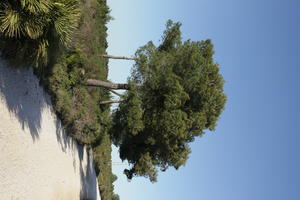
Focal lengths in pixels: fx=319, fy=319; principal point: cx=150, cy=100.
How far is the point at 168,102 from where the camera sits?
63.3 feet

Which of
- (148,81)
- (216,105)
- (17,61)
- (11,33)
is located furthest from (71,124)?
(216,105)

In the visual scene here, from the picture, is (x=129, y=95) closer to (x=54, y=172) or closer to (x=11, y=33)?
(x=54, y=172)

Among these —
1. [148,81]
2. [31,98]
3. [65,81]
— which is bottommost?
[31,98]

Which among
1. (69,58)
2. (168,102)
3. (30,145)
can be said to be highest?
(69,58)

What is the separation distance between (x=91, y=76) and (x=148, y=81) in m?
3.67

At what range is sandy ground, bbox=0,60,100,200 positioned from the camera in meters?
10.2

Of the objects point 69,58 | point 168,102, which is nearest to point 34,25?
point 69,58

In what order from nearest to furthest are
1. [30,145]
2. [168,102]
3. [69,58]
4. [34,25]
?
[34,25]
[30,145]
[69,58]
[168,102]

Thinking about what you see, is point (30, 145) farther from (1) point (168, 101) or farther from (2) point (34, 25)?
(1) point (168, 101)

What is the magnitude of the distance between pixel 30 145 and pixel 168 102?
9298 mm

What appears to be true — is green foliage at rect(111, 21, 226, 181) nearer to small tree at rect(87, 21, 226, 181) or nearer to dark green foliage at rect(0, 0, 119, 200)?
small tree at rect(87, 21, 226, 181)

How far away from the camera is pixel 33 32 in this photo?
32.0ft

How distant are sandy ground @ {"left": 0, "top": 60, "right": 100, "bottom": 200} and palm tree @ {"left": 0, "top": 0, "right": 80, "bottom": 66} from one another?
882 mm

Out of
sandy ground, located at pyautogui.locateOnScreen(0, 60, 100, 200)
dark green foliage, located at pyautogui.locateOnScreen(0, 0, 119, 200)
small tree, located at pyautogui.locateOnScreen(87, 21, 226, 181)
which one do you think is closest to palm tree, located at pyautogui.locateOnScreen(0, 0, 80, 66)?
dark green foliage, located at pyautogui.locateOnScreen(0, 0, 119, 200)
